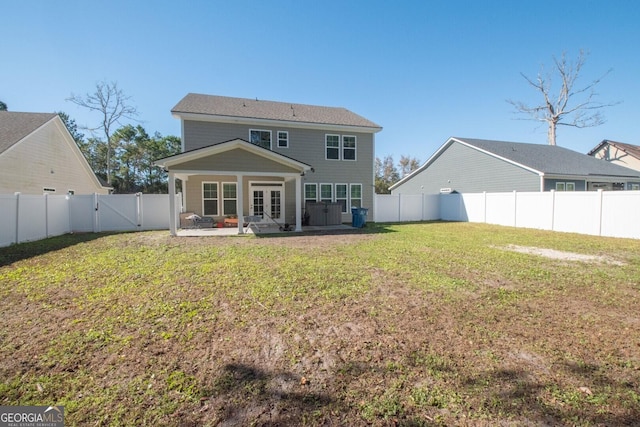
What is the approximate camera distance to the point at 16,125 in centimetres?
1376

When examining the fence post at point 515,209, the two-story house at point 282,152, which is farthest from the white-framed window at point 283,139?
the fence post at point 515,209

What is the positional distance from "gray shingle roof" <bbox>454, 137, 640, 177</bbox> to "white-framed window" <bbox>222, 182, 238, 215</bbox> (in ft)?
56.2

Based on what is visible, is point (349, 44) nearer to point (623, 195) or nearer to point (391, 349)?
point (623, 195)

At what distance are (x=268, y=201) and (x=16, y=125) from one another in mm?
12775

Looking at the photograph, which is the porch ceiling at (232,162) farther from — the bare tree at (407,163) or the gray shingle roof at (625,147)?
the bare tree at (407,163)

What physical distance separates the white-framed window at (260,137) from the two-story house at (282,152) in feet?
0.17

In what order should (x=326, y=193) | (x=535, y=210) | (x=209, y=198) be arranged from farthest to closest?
(x=326, y=193)
(x=209, y=198)
(x=535, y=210)

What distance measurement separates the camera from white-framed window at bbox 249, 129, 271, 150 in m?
15.2

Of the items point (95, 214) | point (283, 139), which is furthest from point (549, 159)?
point (95, 214)

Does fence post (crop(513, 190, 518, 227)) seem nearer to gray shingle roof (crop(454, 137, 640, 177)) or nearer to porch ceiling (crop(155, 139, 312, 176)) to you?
gray shingle roof (crop(454, 137, 640, 177))

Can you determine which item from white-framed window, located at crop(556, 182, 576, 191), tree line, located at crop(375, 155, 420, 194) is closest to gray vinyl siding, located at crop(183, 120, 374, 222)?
white-framed window, located at crop(556, 182, 576, 191)

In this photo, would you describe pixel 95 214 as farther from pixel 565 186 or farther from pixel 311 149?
pixel 565 186

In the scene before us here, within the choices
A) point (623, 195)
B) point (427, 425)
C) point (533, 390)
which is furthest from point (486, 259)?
point (623, 195)

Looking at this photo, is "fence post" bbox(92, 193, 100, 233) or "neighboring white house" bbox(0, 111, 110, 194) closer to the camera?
"neighboring white house" bbox(0, 111, 110, 194)
